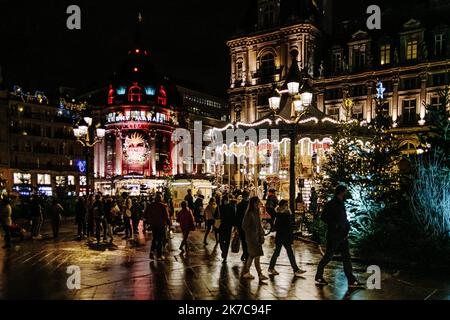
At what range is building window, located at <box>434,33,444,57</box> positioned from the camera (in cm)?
3772

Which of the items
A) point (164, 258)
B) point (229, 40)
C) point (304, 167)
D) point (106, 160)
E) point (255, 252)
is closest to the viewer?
point (255, 252)

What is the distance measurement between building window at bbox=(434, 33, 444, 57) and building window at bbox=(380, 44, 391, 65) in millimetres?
3863

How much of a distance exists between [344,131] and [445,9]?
30172 millimetres

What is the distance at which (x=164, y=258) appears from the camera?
12812mm

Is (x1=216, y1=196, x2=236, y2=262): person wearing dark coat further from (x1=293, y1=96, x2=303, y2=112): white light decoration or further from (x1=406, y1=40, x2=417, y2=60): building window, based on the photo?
(x1=406, y1=40, x2=417, y2=60): building window

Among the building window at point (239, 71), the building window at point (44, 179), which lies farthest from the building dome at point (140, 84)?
the building window at point (239, 71)

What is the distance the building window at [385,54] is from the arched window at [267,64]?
9.75m

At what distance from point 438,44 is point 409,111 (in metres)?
5.85

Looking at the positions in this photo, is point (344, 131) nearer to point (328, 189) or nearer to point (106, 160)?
point (328, 189)

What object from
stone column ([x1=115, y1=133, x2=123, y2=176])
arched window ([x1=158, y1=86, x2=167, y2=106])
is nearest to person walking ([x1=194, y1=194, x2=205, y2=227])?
stone column ([x1=115, y1=133, x2=123, y2=176])

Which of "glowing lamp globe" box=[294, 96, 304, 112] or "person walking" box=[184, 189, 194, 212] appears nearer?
"glowing lamp globe" box=[294, 96, 304, 112]

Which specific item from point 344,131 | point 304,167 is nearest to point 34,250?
point 344,131

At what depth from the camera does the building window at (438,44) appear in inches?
1485

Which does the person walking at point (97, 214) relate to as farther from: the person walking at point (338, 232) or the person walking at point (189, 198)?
the person walking at point (338, 232)
